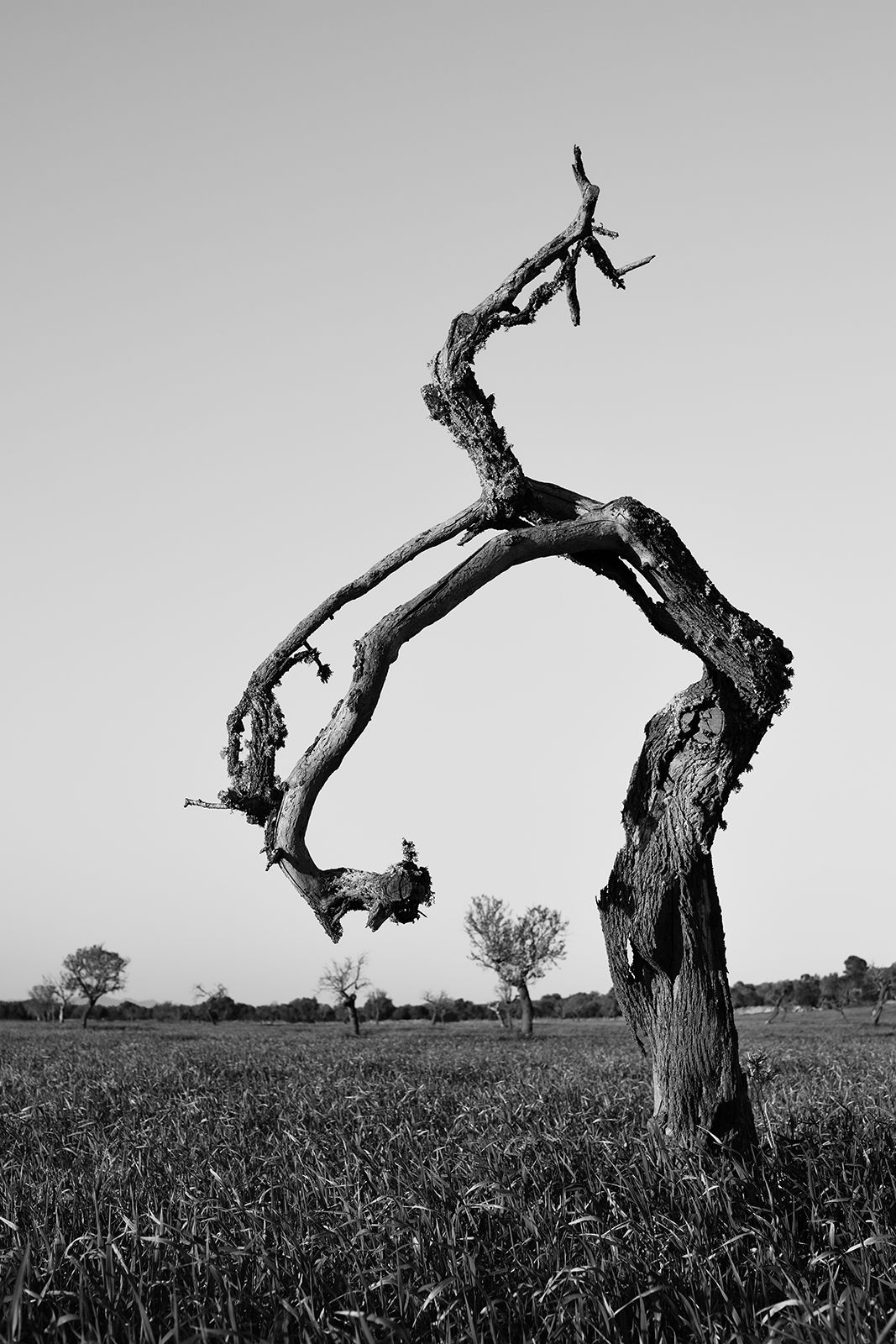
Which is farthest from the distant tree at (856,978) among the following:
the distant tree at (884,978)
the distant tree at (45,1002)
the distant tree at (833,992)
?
the distant tree at (45,1002)

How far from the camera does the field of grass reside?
15.1 ft

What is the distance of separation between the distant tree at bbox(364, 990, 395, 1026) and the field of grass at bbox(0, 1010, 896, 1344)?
89515 mm

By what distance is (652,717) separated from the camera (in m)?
8.27

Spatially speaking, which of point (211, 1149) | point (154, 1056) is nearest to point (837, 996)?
point (154, 1056)

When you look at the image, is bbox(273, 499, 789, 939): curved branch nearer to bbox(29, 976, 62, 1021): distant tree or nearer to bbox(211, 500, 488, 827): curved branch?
bbox(211, 500, 488, 827): curved branch

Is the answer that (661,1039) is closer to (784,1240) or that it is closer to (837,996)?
(784,1240)

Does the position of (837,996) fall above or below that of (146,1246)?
below

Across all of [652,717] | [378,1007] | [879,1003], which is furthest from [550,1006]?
[652,717]

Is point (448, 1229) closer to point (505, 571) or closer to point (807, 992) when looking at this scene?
point (505, 571)

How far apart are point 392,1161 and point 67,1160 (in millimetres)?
3775

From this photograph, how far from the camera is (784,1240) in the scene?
5.53 m

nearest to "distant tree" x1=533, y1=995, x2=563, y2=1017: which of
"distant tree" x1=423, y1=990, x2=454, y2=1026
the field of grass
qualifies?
"distant tree" x1=423, y1=990, x2=454, y2=1026

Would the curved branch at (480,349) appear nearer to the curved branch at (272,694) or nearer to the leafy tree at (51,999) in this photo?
the curved branch at (272,694)

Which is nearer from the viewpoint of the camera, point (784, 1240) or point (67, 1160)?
point (784, 1240)
